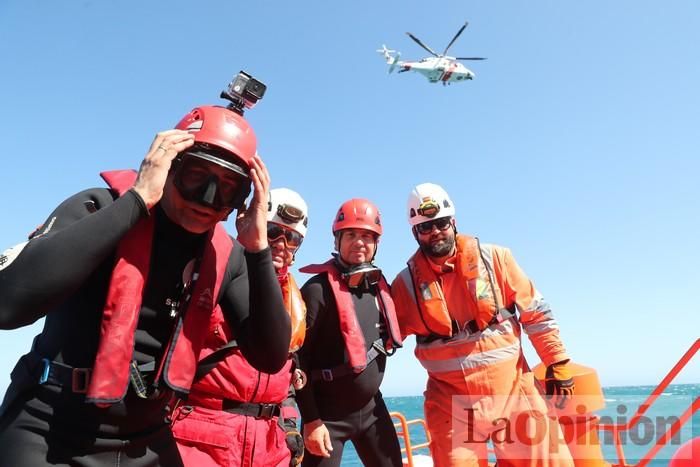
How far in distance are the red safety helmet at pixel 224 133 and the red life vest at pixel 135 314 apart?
411mm

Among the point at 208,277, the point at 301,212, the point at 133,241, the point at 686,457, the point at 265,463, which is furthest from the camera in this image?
the point at 301,212

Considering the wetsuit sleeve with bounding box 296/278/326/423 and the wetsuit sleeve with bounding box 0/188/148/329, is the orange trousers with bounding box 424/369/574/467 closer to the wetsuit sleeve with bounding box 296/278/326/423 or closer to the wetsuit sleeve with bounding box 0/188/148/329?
the wetsuit sleeve with bounding box 296/278/326/423

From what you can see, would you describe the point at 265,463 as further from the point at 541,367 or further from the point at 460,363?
the point at 541,367

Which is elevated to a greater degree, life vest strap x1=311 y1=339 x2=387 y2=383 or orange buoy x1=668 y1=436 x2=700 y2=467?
life vest strap x1=311 y1=339 x2=387 y2=383

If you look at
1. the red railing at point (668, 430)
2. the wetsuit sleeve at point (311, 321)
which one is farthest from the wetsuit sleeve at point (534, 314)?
the wetsuit sleeve at point (311, 321)

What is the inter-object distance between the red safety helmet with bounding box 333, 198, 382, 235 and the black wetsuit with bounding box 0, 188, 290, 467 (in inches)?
108

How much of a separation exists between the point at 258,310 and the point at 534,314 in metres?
3.65

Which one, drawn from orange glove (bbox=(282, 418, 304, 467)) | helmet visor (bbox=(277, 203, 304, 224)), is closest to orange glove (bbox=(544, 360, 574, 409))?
orange glove (bbox=(282, 418, 304, 467))

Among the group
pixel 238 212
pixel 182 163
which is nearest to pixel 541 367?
pixel 238 212

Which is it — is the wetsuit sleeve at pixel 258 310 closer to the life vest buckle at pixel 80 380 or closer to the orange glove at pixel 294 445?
the life vest buckle at pixel 80 380

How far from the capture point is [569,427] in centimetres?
496

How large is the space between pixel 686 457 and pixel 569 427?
1.65 metres

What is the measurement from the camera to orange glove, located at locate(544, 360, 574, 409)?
4.95 meters

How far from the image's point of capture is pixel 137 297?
2080mm
